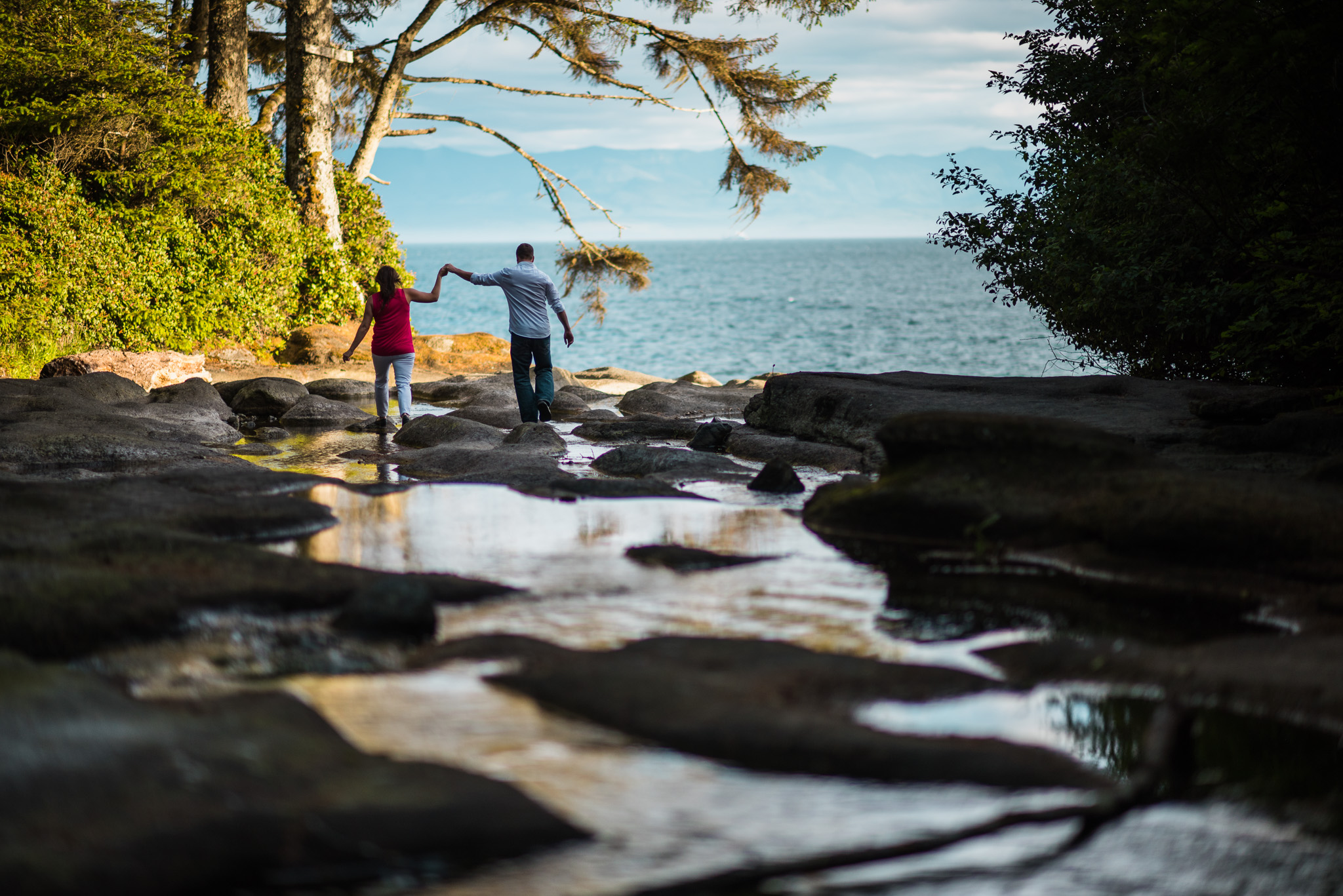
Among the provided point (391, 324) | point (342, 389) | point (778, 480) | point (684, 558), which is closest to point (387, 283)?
point (391, 324)

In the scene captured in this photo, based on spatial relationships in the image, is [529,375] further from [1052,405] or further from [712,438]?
[1052,405]

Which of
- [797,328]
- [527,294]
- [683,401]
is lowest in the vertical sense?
[683,401]

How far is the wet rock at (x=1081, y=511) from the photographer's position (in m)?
5.11

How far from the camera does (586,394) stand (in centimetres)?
1742

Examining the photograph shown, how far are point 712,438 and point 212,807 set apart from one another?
8925 millimetres

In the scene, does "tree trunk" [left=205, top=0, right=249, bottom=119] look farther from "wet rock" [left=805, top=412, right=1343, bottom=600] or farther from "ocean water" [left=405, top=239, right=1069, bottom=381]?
"wet rock" [left=805, top=412, right=1343, bottom=600]

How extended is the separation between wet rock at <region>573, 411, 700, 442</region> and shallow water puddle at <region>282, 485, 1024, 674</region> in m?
4.23

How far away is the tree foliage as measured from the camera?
22.7 ft

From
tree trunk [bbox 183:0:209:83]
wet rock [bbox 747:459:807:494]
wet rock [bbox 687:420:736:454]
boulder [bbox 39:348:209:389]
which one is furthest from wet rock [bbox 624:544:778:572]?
tree trunk [bbox 183:0:209:83]

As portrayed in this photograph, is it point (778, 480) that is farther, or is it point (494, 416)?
point (494, 416)

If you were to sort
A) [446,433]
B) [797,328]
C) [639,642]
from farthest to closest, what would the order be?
[797,328]
[446,433]
[639,642]

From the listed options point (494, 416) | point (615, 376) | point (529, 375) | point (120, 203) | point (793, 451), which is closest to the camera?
point (793, 451)

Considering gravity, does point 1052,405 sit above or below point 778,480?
above

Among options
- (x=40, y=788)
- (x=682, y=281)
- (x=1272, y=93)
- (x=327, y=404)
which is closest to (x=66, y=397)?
(x=327, y=404)
